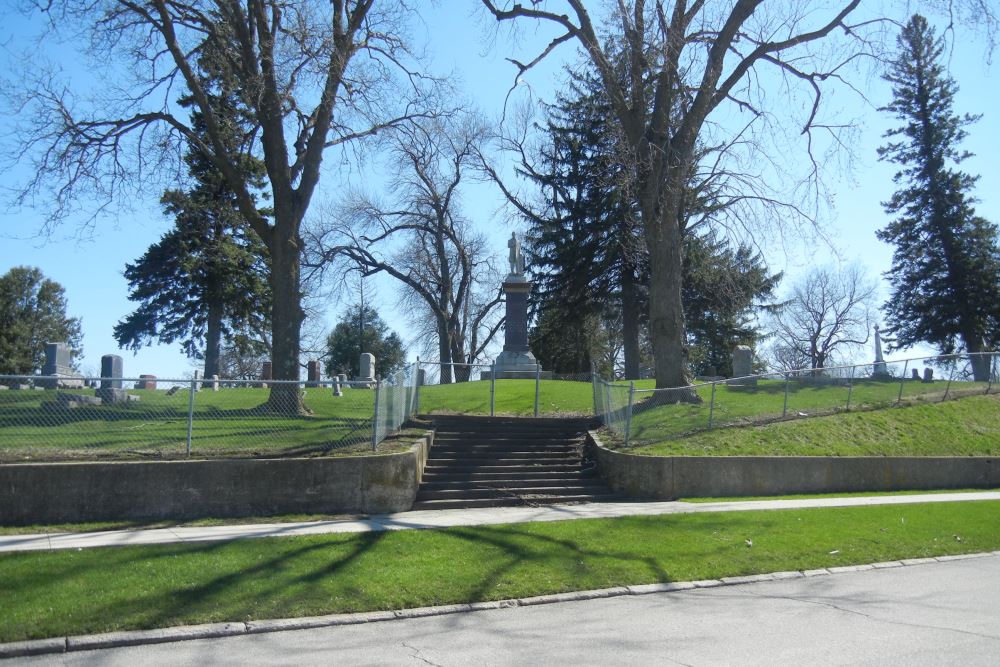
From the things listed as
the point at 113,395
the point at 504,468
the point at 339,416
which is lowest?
the point at 504,468

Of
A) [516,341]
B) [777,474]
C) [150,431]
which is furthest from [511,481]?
[516,341]

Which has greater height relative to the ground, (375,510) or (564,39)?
(564,39)

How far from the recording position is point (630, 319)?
120 feet

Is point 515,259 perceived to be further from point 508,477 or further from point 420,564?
point 420,564

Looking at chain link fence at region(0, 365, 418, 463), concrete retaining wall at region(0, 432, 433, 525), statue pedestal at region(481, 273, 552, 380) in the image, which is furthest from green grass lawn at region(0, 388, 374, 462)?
statue pedestal at region(481, 273, 552, 380)

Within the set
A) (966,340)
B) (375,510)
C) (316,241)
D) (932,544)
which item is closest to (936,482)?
(932,544)

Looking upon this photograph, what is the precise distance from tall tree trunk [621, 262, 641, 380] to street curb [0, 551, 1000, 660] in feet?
83.9

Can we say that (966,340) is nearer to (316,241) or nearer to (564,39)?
(564,39)

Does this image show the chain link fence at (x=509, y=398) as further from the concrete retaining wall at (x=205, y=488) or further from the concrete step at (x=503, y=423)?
the concrete retaining wall at (x=205, y=488)

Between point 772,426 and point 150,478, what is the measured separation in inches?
513

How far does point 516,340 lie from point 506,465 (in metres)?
15.5

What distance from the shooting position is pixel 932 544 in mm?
11773

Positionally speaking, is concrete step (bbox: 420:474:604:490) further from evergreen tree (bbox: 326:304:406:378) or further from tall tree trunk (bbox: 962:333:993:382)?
evergreen tree (bbox: 326:304:406:378)

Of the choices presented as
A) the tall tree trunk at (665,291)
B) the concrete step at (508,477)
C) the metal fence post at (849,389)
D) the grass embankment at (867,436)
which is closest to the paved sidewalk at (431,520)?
the concrete step at (508,477)
